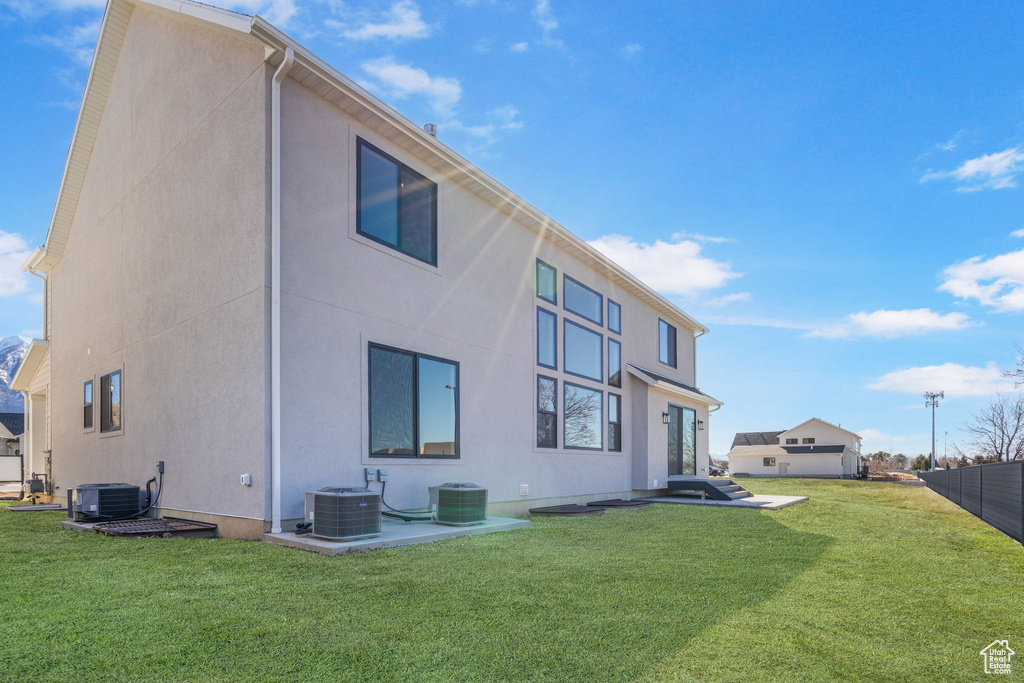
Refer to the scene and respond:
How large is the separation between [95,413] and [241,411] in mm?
6321

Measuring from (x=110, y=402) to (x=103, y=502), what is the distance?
3.06 metres

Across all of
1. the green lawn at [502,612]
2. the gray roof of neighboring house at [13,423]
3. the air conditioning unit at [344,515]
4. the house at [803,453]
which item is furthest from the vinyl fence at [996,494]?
the gray roof of neighboring house at [13,423]

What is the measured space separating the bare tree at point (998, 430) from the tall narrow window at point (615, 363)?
30.1 m

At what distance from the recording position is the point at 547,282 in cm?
1213

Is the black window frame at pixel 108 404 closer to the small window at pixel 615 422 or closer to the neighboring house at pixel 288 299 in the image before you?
the neighboring house at pixel 288 299

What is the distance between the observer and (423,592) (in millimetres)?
4227


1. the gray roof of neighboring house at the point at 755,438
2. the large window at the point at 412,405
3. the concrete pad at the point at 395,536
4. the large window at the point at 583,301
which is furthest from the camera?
the gray roof of neighboring house at the point at 755,438

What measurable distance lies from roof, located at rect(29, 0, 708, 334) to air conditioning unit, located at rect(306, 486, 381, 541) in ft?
15.6

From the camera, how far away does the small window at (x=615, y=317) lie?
14.3m

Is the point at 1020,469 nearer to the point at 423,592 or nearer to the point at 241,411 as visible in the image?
the point at 423,592

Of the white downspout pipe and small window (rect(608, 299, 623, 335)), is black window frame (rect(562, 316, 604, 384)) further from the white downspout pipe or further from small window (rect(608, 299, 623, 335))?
the white downspout pipe

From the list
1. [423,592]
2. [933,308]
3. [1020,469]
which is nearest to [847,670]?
[423,592]

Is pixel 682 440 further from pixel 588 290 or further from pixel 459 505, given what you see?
pixel 459 505

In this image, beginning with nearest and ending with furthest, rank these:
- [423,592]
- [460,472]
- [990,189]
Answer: [423,592]
[460,472]
[990,189]
